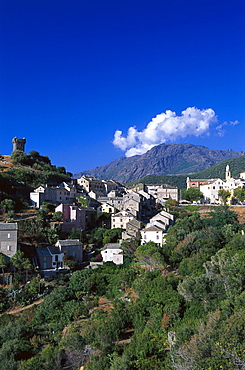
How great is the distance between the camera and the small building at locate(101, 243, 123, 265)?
151 ft

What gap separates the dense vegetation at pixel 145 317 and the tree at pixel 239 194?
2966 cm

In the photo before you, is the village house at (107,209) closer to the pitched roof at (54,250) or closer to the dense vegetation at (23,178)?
the dense vegetation at (23,178)

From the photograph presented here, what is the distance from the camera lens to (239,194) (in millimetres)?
72625

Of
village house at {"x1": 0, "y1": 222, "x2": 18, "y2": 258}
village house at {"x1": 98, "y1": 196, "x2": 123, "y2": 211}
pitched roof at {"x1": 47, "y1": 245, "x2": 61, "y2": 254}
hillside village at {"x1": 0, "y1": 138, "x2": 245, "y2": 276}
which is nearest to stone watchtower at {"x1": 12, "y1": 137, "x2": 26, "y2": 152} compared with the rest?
hillside village at {"x1": 0, "y1": 138, "x2": 245, "y2": 276}

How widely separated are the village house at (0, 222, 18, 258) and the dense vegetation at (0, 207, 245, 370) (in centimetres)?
612

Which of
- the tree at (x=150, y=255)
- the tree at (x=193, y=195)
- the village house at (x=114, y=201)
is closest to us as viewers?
the tree at (x=150, y=255)

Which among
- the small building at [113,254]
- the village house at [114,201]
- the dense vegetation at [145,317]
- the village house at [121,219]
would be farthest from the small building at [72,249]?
the village house at [114,201]

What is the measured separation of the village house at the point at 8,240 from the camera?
4272 centimetres

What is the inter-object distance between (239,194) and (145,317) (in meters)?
50.0

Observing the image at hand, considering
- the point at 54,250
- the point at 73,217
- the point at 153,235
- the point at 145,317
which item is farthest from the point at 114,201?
the point at 145,317

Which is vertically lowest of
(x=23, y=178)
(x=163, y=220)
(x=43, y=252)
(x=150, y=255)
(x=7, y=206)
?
(x=150, y=255)

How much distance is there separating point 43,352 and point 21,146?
3153 inches

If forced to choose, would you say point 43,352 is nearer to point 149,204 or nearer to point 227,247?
point 227,247

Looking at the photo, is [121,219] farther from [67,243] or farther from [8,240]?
[8,240]
